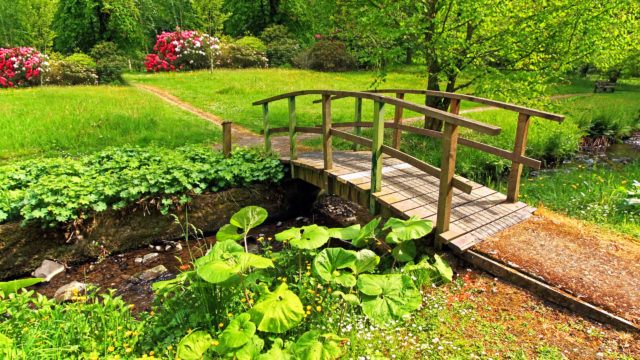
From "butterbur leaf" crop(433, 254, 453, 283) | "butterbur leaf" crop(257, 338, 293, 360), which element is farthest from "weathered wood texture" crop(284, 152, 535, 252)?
"butterbur leaf" crop(257, 338, 293, 360)

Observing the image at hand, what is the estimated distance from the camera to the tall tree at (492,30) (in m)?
8.09

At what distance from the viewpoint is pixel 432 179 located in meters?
6.58

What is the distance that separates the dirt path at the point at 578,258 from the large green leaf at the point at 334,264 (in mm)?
1646

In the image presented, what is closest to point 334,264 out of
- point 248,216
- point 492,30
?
point 248,216

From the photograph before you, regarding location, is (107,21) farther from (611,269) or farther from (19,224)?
(611,269)

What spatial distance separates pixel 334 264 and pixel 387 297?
588 millimetres

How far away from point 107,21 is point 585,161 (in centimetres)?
2799

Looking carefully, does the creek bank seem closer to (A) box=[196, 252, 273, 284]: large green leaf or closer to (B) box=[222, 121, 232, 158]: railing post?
(B) box=[222, 121, 232, 158]: railing post

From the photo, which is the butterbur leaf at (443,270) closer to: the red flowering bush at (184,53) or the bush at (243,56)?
the red flowering bush at (184,53)

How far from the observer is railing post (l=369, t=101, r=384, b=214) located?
17.5 feet

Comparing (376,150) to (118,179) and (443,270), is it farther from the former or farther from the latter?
(118,179)

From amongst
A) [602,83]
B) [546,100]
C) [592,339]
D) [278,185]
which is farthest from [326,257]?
[602,83]

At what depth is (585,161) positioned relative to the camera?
10.5 m

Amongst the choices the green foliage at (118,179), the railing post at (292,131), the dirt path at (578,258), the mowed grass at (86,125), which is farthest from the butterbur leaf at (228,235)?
the mowed grass at (86,125)
